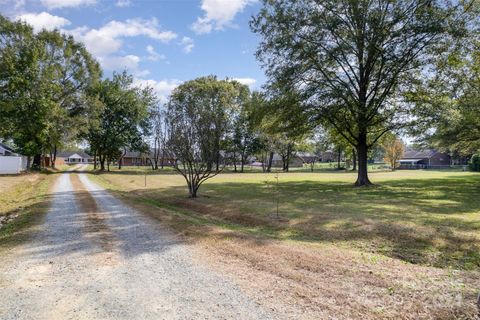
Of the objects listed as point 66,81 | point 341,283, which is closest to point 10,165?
point 66,81

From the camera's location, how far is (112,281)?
5.51 m

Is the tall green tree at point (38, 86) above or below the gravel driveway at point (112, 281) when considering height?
above

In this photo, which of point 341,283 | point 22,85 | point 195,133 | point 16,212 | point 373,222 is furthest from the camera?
point 22,85

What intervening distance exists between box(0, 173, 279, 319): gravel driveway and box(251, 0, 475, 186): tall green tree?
17358 millimetres

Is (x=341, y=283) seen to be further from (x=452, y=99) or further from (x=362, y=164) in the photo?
(x=452, y=99)

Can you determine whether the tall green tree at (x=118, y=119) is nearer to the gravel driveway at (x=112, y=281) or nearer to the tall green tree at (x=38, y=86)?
the tall green tree at (x=38, y=86)

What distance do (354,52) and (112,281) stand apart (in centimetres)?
2164

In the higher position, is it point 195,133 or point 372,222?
point 195,133

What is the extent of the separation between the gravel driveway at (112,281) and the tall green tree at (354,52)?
17358mm

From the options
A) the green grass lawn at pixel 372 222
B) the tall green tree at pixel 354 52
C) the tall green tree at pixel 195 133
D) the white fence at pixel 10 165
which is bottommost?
the green grass lawn at pixel 372 222

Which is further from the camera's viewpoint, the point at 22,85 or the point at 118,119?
the point at 118,119

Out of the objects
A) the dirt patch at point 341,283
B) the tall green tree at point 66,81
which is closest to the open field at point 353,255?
the dirt patch at point 341,283

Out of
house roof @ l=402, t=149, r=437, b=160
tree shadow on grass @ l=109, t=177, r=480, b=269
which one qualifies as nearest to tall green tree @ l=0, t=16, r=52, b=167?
tree shadow on grass @ l=109, t=177, r=480, b=269

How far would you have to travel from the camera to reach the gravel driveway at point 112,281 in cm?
445
